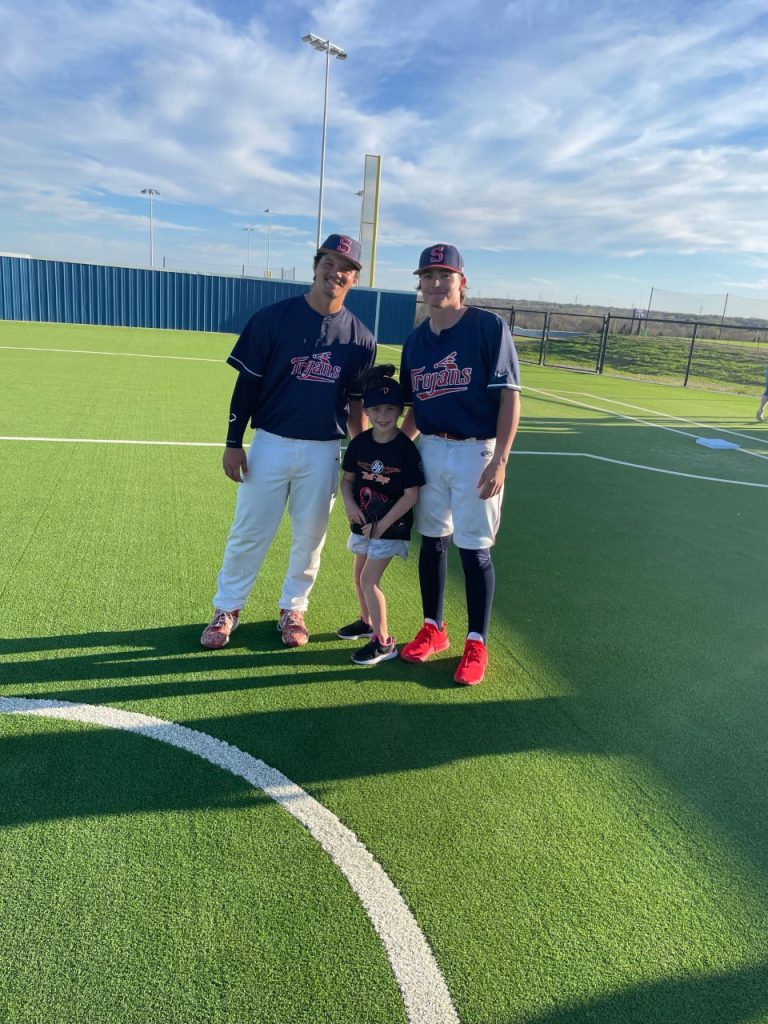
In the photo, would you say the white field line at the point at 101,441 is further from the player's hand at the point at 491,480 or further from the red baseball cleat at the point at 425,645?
the player's hand at the point at 491,480

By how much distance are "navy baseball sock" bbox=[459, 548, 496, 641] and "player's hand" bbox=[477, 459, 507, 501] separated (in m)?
0.32

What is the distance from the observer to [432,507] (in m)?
3.39

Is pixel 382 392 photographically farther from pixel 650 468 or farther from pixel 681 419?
pixel 681 419

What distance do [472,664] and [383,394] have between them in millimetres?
1402

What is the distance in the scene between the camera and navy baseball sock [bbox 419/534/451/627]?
3471 mm

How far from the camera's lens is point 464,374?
124 inches

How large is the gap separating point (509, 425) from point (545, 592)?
5.79 feet

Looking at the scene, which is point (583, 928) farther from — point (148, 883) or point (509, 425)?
point (509, 425)

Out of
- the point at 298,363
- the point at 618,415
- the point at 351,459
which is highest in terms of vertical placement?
the point at 298,363

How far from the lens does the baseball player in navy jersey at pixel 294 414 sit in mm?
3256

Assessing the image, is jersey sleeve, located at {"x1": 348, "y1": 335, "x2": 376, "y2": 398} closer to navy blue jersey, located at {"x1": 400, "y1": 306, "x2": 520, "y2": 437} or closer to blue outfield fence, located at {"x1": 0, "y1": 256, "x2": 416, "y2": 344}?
navy blue jersey, located at {"x1": 400, "y1": 306, "x2": 520, "y2": 437}

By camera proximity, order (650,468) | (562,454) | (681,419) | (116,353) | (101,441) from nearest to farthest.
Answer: (101,441)
(650,468)
(562,454)
(681,419)
(116,353)

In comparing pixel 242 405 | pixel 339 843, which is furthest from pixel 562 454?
pixel 339 843

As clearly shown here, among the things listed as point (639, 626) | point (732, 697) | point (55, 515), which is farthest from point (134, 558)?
point (732, 697)
